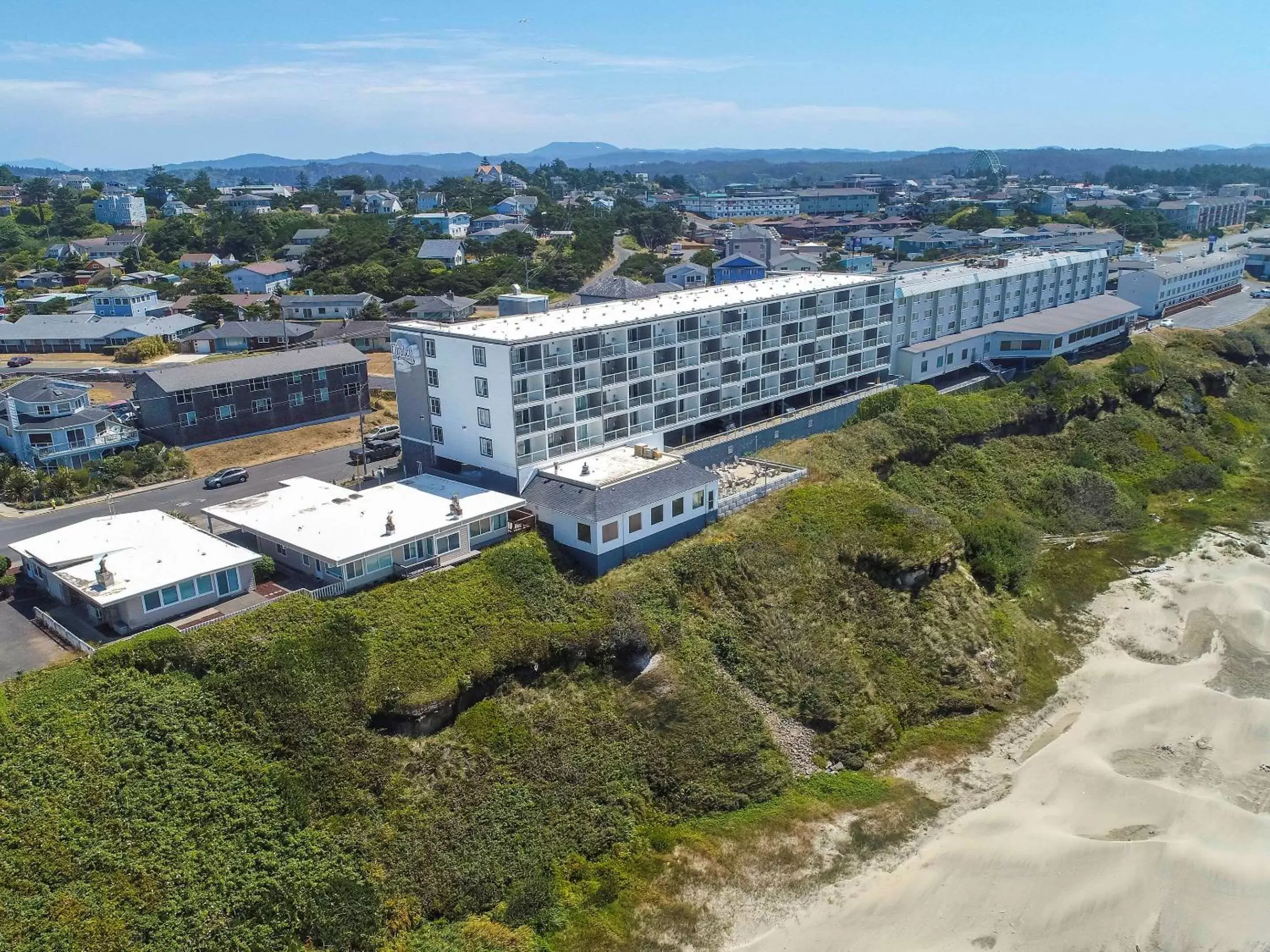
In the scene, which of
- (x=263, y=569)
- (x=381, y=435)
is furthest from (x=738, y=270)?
(x=263, y=569)

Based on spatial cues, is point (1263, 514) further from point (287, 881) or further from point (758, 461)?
point (287, 881)

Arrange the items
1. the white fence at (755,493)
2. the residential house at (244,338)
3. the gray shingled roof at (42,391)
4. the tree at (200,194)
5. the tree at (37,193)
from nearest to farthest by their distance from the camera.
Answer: the white fence at (755,493) → the gray shingled roof at (42,391) → the residential house at (244,338) → the tree at (37,193) → the tree at (200,194)

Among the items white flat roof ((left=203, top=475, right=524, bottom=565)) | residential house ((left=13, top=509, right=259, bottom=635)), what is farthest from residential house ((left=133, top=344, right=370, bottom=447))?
residential house ((left=13, top=509, right=259, bottom=635))

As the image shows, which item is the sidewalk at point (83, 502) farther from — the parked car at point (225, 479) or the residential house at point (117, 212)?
the residential house at point (117, 212)

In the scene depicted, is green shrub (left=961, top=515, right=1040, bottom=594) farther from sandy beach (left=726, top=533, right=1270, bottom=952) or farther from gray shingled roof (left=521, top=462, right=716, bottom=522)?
gray shingled roof (left=521, top=462, right=716, bottom=522)

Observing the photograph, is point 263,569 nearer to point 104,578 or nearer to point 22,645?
point 104,578

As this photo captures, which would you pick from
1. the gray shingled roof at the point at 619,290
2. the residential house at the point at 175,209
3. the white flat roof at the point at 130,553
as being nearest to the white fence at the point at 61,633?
the white flat roof at the point at 130,553
